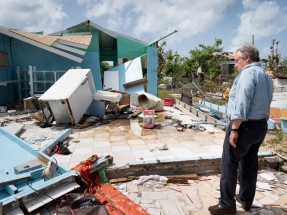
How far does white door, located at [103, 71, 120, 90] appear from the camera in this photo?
40.5 feet

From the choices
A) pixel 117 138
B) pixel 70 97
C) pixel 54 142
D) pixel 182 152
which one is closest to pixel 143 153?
pixel 182 152

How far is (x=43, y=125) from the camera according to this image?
6.59 metres

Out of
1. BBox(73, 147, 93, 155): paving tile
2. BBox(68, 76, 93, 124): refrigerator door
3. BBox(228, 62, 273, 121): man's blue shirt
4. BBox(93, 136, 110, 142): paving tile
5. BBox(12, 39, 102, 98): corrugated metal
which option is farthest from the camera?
BBox(12, 39, 102, 98): corrugated metal

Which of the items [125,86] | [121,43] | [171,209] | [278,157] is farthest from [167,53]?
[171,209]

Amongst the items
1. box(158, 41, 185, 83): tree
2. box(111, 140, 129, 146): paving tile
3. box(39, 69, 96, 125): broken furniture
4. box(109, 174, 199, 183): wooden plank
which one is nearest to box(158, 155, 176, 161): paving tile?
box(109, 174, 199, 183): wooden plank

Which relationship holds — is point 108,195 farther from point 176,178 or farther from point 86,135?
point 86,135

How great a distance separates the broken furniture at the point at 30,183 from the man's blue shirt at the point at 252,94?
2.45 m

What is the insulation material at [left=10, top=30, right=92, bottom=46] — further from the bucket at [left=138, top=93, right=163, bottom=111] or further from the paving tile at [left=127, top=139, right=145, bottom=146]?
the paving tile at [left=127, top=139, right=145, bottom=146]

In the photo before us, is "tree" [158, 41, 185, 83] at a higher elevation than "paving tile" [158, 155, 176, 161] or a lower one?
higher

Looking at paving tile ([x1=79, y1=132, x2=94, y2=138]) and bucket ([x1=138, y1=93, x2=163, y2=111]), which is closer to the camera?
paving tile ([x1=79, y1=132, x2=94, y2=138])

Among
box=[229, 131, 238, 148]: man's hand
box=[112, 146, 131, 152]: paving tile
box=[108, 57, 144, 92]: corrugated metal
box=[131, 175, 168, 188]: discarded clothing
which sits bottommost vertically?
box=[131, 175, 168, 188]: discarded clothing

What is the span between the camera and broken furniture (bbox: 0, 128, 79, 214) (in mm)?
2654

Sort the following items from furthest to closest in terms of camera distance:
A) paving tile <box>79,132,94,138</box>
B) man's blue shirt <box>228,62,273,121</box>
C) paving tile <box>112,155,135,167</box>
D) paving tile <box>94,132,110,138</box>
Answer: paving tile <box>94,132,110,138</box>
paving tile <box>79,132,94,138</box>
paving tile <box>112,155,135,167</box>
man's blue shirt <box>228,62,273,121</box>

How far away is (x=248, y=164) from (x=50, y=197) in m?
2.63
